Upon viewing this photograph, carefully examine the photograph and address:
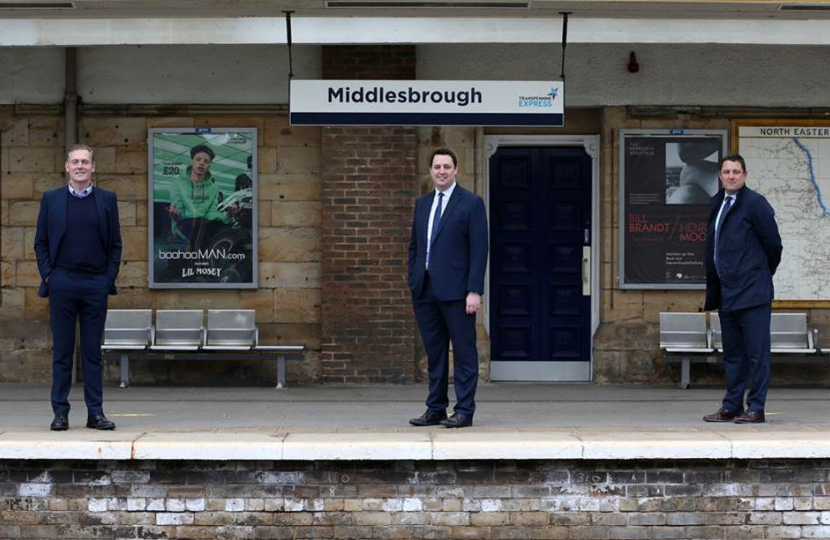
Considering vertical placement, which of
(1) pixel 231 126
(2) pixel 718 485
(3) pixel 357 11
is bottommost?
(2) pixel 718 485

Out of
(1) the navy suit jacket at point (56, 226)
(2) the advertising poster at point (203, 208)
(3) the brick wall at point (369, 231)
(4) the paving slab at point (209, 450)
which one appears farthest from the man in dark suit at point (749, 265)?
(2) the advertising poster at point (203, 208)

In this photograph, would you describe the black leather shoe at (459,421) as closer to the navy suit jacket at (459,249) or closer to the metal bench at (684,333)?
the navy suit jacket at (459,249)

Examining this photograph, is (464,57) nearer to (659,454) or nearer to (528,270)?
(528,270)

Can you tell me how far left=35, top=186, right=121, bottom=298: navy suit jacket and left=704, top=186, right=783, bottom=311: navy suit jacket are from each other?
168 inches

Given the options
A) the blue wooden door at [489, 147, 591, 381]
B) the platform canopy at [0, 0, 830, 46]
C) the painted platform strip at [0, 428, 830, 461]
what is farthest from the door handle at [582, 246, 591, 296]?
the painted platform strip at [0, 428, 830, 461]

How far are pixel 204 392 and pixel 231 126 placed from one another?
2648mm

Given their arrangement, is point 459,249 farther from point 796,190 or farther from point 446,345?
point 796,190

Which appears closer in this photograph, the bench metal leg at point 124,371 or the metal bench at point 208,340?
the metal bench at point 208,340

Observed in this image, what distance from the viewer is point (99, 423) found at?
8.67 meters

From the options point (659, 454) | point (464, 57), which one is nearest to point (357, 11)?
point (464, 57)

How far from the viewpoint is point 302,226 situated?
41.7 ft

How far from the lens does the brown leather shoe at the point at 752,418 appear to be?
906 centimetres

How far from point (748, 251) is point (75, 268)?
4.65 metres

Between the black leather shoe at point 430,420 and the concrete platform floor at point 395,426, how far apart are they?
144 millimetres
